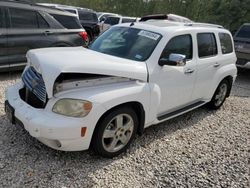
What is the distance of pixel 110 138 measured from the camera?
12.0ft

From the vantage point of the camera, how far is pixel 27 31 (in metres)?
6.85

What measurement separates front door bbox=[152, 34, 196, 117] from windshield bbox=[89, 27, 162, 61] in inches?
9.4

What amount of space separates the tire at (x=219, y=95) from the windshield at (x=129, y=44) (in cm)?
222

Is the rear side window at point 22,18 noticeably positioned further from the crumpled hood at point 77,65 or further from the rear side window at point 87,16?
the rear side window at point 87,16

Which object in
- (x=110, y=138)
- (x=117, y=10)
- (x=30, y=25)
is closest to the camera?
(x=110, y=138)

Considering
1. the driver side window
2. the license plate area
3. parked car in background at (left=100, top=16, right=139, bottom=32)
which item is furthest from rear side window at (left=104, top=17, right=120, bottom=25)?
the license plate area

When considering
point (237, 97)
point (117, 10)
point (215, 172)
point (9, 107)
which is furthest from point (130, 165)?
point (117, 10)

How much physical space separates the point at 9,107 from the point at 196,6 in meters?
29.4

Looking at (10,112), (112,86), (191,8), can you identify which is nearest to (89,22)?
(10,112)

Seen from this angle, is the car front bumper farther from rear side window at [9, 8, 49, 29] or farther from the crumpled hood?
rear side window at [9, 8, 49, 29]

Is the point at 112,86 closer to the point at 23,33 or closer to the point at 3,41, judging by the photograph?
the point at 3,41

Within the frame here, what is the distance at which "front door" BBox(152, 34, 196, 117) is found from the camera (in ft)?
13.6

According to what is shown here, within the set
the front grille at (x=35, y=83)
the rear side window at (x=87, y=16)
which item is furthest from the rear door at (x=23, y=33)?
the rear side window at (x=87, y=16)

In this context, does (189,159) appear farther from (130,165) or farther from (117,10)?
(117,10)
